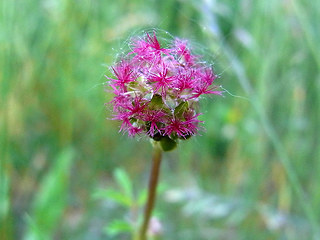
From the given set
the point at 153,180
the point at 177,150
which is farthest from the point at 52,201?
the point at 153,180

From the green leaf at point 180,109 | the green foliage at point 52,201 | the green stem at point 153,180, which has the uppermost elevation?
the green foliage at point 52,201

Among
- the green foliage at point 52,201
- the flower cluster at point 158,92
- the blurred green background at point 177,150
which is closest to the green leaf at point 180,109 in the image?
the flower cluster at point 158,92

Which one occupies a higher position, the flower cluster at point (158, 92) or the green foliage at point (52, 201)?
the green foliage at point (52, 201)

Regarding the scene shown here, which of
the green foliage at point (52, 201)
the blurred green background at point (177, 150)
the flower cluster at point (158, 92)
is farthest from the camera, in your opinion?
the blurred green background at point (177, 150)

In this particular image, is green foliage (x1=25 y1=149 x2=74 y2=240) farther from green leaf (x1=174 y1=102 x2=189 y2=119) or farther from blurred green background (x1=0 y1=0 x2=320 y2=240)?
green leaf (x1=174 y1=102 x2=189 y2=119)

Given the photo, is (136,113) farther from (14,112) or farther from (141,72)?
(14,112)

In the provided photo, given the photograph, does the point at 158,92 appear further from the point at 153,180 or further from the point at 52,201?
the point at 52,201

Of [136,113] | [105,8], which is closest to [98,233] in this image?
[136,113]

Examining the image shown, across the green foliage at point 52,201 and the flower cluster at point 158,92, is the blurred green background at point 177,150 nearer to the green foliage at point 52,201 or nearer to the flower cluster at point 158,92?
the green foliage at point 52,201
